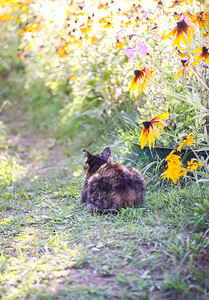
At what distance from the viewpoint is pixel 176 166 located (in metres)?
2.63

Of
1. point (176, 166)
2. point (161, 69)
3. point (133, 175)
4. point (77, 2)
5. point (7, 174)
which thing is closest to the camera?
point (176, 166)

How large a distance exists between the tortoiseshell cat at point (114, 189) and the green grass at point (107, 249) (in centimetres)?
8

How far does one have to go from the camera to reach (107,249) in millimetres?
2291

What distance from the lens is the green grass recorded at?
1.85 m

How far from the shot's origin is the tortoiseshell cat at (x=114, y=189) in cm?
284

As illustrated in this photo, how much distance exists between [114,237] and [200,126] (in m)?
1.34

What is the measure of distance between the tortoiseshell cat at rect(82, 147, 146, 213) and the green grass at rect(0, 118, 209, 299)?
0.08 meters

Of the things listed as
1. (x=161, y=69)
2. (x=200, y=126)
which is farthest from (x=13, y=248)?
(x=161, y=69)

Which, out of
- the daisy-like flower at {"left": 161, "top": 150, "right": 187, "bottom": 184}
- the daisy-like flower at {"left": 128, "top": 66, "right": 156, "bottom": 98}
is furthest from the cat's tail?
the daisy-like flower at {"left": 128, "top": 66, "right": 156, "bottom": 98}

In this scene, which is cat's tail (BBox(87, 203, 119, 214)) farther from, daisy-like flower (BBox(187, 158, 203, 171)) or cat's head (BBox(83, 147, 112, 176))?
daisy-like flower (BBox(187, 158, 203, 171))

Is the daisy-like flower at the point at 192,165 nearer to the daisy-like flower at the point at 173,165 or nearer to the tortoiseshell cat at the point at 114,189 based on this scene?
the daisy-like flower at the point at 173,165

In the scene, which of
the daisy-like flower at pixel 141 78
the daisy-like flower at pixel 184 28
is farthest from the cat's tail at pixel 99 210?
the daisy-like flower at pixel 184 28

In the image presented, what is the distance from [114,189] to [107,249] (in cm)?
64

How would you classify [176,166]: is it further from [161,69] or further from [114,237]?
[161,69]
